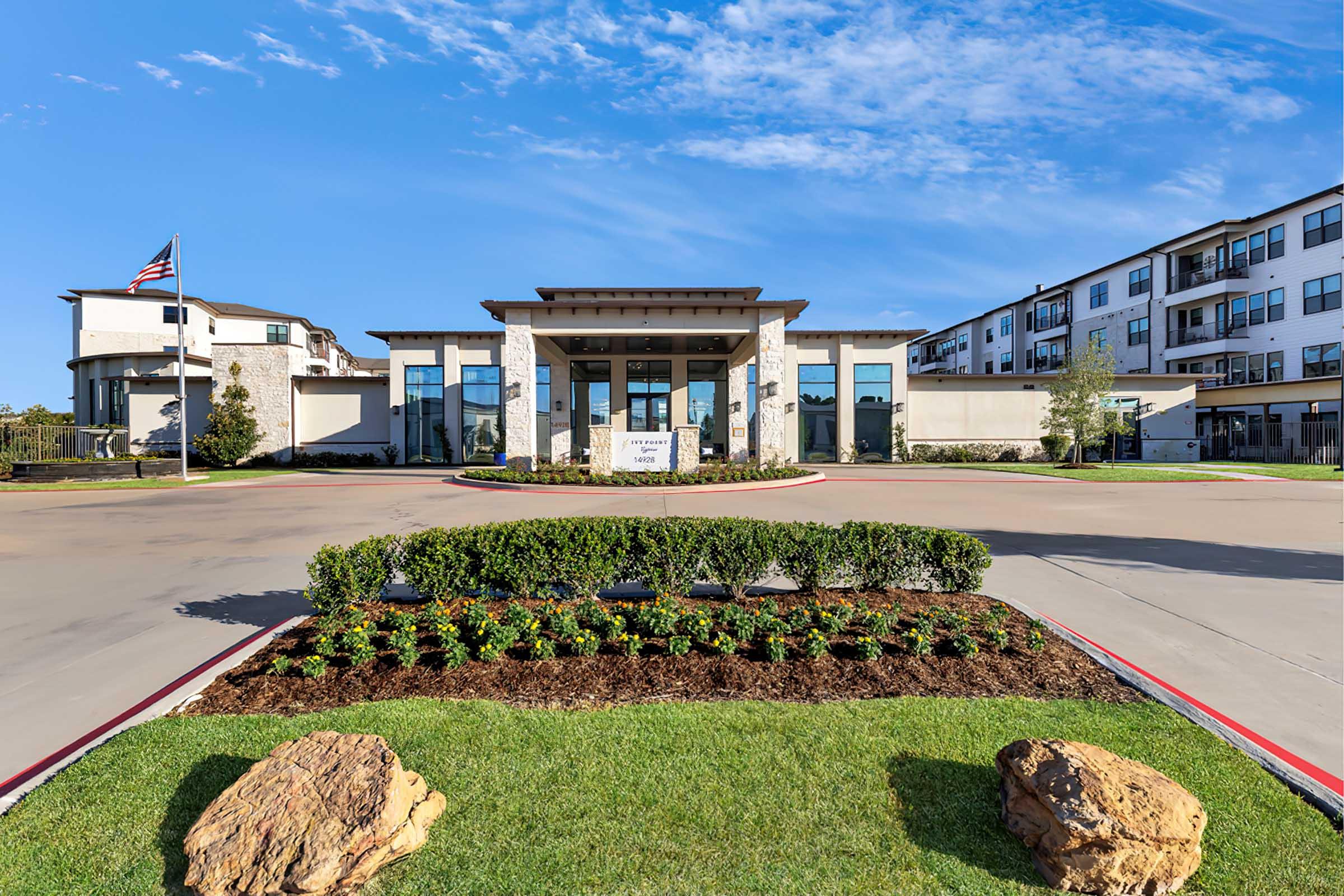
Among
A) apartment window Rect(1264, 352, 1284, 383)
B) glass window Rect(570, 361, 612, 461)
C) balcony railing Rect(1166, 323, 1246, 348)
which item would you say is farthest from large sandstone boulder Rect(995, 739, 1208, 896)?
balcony railing Rect(1166, 323, 1246, 348)

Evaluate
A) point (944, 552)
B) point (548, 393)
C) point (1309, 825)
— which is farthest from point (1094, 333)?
point (1309, 825)

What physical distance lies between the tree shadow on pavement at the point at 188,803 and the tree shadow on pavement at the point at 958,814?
318 centimetres

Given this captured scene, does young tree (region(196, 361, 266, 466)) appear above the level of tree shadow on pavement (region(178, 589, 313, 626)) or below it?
above

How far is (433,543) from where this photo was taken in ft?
19.4

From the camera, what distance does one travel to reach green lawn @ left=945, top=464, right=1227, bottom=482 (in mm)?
21391

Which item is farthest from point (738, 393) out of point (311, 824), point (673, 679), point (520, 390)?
point (311, 824)

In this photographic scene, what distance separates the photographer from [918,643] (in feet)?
15.1

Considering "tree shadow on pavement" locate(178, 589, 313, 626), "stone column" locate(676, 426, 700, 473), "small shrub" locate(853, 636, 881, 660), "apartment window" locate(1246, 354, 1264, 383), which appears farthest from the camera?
"apartment window" locate(1246, 354, 1264, 383)

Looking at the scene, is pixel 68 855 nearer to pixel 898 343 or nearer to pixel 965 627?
pixel 965 627

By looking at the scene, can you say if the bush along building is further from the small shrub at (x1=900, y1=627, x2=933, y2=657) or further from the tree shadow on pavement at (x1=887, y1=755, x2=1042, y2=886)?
the tree shadow on pavement at (x1=887, y1=755, x2=1042, y2=886)

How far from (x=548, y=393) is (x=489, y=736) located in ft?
94.4

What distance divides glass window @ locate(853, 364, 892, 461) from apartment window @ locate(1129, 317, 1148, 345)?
20.6 meters

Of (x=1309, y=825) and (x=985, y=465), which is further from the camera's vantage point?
(x=985, y=465)

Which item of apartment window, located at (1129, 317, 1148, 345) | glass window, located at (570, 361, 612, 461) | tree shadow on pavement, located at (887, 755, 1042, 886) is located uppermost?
apartment window, located at (1129, 317, 1148, 345)
